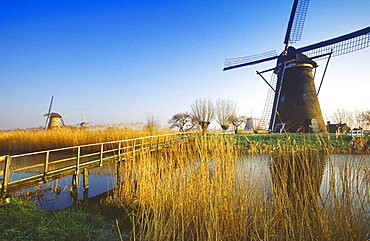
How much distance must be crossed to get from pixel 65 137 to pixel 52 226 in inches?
440

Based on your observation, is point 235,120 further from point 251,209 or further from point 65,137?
point 251,209

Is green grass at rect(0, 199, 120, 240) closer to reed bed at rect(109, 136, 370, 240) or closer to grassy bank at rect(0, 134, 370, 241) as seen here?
grassy bank at rect(0, 134, 370, 241)

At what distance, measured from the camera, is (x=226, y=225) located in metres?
2.93

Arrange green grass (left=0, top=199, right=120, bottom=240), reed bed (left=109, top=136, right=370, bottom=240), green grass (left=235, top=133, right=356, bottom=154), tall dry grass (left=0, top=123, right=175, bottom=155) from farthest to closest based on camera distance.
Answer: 1. tall dry grass (left=0, top=123, right=175, bottom=155)
2. green grass (left=235, top=133, right=356, bottom=154)
3. green grass (left=0, top=199, right=120, bottom=240)
4. reed bed (left=109, top=136, right=370, bottom=240)

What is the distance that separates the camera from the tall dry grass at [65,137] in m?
12.8

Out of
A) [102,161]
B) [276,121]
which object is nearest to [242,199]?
[102,161]

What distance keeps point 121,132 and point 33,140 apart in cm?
568

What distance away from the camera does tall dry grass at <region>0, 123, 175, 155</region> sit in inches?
503

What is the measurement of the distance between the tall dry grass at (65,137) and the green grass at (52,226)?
9170mm

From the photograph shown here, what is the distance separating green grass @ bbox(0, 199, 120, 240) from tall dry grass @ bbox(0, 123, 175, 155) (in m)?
9.17

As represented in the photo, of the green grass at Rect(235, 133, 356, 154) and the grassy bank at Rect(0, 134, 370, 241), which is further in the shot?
the green grass at Rect(235, 133, 356, 154)

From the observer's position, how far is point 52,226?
3.03 metres

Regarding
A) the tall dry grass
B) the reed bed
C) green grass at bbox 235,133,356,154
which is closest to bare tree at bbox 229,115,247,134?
green grass at bbox 235,133,356,154

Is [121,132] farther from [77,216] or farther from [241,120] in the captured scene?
[241,120]
